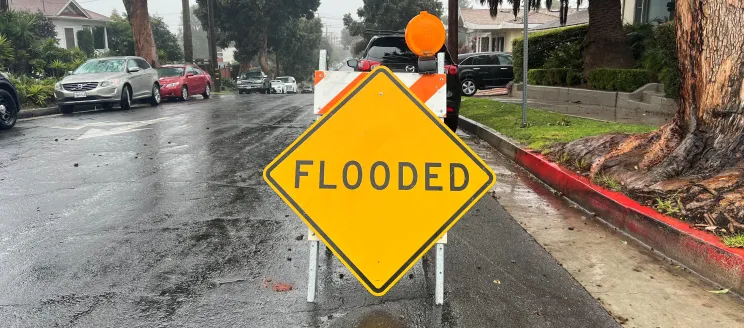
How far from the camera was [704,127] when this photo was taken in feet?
16.5

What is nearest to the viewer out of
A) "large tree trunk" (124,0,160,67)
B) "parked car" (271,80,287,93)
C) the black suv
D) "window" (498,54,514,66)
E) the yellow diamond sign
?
the yellow diamond sign

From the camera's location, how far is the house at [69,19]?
41.1m

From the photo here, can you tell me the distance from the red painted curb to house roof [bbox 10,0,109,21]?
43313 millimetres

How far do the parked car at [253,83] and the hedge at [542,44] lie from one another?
1907cm

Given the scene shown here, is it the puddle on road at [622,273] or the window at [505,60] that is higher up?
the window at [505,60]

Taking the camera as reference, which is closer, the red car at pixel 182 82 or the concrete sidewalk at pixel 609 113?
the concrete sidewalk at pixel 609 113

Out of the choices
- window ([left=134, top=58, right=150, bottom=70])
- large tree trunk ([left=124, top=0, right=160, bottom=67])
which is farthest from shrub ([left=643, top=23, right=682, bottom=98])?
large tree trunk ([left=124, top=0, right=160, bottom=67])

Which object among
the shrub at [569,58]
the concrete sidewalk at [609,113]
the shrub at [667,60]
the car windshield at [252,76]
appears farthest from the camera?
the car windshield at [252,76]

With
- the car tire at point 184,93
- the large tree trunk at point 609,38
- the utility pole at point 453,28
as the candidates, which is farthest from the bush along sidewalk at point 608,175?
the car tire at point 184,93

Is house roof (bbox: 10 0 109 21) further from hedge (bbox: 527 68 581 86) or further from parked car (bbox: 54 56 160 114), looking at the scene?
hedge (bbox: 527 68 581 86)

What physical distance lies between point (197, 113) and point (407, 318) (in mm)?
12689

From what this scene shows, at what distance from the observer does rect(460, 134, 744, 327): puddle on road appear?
3.33m

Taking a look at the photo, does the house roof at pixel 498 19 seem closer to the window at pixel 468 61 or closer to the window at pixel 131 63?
the window at pixel 468 61

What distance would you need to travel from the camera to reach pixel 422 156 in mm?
3205
